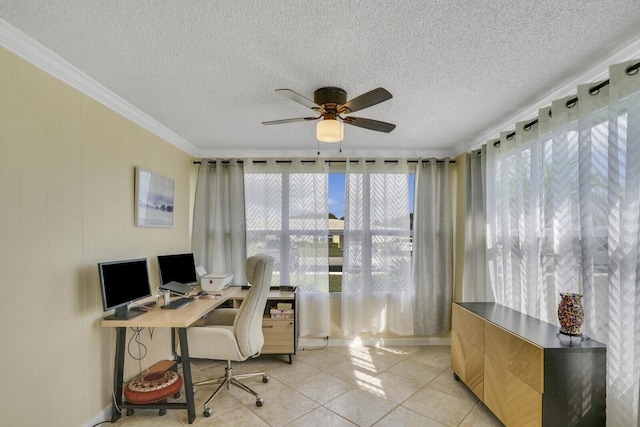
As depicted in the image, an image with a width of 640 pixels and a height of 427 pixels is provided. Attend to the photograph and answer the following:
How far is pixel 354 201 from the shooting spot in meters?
3.99

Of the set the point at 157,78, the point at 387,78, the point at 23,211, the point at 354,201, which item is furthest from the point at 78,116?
the point at 354,201

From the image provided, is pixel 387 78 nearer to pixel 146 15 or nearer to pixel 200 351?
pixel 146 15

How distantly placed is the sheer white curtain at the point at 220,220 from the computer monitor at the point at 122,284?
133 cm

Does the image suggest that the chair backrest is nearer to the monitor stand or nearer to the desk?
the desk

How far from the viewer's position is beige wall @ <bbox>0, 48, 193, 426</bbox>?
5.53ft

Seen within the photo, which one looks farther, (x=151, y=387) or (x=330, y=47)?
(x=151, y=387)

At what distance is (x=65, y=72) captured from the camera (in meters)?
1.99

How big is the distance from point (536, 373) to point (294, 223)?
2.80 meters

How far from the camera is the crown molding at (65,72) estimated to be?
5.43 ft

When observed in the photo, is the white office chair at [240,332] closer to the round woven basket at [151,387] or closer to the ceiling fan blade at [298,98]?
the round woven basket at [151,387]

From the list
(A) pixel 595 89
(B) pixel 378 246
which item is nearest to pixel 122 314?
(B) pixel 378 246

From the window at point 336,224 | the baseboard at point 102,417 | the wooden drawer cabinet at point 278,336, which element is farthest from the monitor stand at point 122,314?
the window at point 336,224

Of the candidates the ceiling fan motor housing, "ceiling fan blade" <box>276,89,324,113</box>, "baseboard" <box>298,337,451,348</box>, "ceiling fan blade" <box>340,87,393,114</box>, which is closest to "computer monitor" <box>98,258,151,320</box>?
"ceiling fan blade" <box>276,89,324,113</box>

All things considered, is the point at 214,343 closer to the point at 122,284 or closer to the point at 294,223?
the point at 122,284
